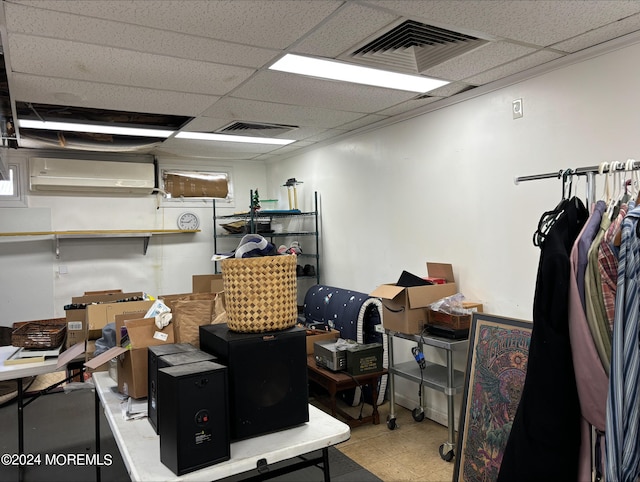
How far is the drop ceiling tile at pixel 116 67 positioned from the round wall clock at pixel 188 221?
2.91 meters

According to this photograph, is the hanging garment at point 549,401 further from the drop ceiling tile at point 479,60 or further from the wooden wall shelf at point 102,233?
the wooden wall shelf at point 102,233

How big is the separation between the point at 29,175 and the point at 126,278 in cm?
150

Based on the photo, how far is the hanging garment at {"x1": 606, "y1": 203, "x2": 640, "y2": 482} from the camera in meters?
1.36

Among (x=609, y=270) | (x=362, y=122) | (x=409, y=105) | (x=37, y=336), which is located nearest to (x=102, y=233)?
(x=37, y=336)

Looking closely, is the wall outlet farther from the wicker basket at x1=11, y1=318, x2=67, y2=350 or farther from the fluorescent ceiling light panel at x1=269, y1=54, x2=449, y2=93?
the wicker basket at x1=11, y1=318, x2=67, y2=350

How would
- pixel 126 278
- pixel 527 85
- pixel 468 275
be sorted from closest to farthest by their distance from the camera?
pixel 527 85 → pixel 468 275 → pixel 126 278

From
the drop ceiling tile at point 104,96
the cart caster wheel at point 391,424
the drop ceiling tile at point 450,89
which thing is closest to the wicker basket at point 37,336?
the drop ceiling tile at point 104,96

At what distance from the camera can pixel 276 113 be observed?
3.70 metres

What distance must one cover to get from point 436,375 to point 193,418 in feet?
7.59

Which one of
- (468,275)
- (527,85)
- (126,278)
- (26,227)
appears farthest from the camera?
(126,278)

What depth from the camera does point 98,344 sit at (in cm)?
260

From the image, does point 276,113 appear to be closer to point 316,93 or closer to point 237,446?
point 316,93

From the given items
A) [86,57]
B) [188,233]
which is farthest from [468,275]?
[188,233]

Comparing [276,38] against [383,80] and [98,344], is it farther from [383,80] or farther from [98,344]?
[98,344]
